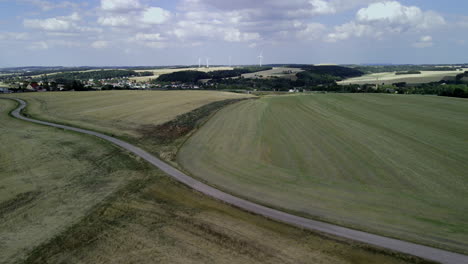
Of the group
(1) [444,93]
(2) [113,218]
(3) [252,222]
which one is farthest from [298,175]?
(1) [444,93]

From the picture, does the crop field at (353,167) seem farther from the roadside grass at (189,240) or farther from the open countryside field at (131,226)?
the open countryside field at (131,226)

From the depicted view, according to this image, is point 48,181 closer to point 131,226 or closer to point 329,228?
point 131,226

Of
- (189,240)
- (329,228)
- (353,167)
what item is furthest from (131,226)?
(353,167)

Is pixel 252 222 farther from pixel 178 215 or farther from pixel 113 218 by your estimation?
pixel 113 218

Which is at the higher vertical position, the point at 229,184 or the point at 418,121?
the point at 418,121

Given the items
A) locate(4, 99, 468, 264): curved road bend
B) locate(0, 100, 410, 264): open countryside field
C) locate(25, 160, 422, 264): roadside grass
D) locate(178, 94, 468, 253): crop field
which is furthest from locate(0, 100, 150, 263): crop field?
locate(178, 94, 468, 253): crop field

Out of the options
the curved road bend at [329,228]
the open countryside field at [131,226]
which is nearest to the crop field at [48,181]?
the open countryside field at [131,226]
